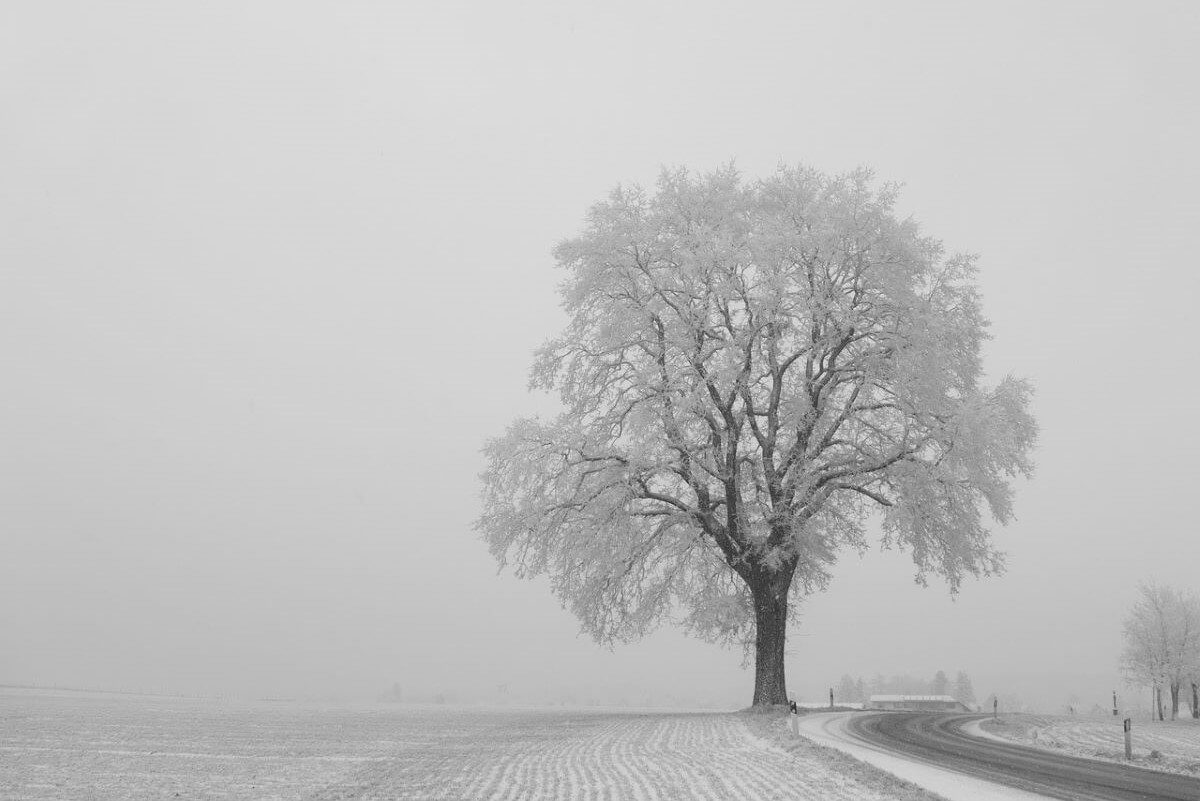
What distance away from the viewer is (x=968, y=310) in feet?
90.5

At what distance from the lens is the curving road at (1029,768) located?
1128cm

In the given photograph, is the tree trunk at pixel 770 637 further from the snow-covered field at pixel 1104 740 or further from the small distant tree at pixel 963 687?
the small distant tree at pixel 963 687

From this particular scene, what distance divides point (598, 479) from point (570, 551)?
2480 millimetres

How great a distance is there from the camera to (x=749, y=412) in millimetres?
28266

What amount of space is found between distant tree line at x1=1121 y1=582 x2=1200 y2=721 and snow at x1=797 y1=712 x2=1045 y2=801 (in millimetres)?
46834

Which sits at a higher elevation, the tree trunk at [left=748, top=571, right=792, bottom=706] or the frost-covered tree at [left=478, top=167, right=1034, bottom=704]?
the frost-covered tree at [left=478, top=167, right=1034, bottom=704]

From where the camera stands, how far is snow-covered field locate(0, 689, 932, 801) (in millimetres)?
12102

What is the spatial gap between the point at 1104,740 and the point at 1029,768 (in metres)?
8.05

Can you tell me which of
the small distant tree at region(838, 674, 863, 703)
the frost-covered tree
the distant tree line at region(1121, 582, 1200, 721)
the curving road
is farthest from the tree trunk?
the small distant tree at region(838, 674, 863, 703)

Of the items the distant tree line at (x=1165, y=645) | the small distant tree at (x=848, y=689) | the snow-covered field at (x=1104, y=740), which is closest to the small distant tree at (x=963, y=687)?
the small distant tree at (x=848, y=689)

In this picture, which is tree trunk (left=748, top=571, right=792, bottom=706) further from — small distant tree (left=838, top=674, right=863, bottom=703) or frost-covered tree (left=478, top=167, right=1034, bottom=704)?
small distant tree (left=838, top=674, right=863, bottom=703)

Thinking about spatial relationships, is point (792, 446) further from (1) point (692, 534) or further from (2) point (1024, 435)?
(2) point (1024, 435)

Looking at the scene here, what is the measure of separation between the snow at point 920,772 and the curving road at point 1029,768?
1.01ft

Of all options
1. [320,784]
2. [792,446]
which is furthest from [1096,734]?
[320,784]
